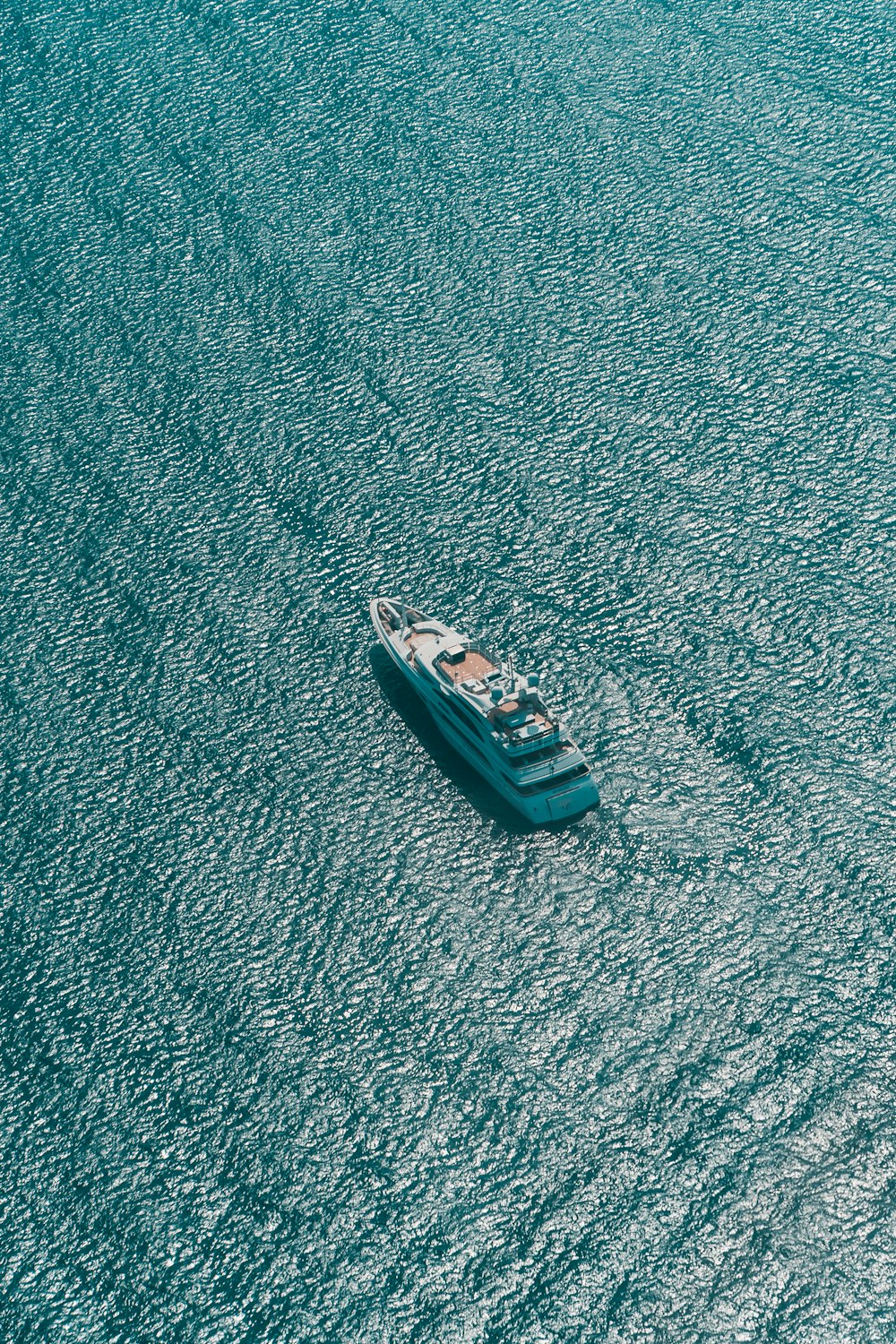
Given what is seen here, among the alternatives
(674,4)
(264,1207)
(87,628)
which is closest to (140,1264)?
(264,1207)

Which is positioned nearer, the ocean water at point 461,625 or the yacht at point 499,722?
the ocean water at point 461,625

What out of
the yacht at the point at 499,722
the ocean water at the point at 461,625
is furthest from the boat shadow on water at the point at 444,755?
the yacht at the point at 499,722

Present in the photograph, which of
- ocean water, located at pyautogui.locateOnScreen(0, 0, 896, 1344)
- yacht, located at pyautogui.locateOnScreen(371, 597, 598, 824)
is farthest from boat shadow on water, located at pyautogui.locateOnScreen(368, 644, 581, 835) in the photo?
yacht, located at pyautogui.locateOnScreen(371, 597, 598, 824)

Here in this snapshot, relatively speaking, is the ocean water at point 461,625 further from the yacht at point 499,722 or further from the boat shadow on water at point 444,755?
the yacht at point 499,722

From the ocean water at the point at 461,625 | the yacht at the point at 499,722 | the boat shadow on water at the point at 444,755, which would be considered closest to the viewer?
the ocean water at the point at 461,625

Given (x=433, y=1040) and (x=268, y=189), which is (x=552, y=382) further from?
(x=433, y=1040)

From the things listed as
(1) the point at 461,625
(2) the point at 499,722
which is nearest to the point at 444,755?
(2) the point at 499,722
